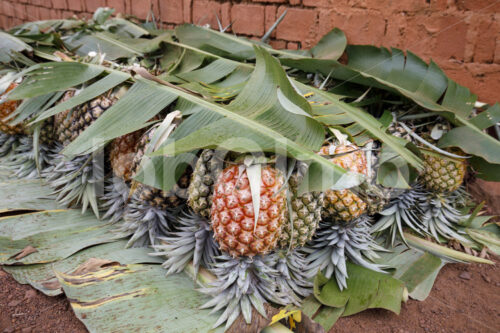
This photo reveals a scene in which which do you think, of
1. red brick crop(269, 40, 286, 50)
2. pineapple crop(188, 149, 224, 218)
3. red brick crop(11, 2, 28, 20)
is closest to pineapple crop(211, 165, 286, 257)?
pineapple crop(188, 149, 224, 218)

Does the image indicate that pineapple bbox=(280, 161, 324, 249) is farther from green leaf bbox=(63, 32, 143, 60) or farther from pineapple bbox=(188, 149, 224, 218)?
green leaf bbox=(63, 32, 143, 60)

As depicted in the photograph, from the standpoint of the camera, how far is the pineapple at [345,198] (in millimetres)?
1340

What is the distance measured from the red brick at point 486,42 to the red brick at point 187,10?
215 cm

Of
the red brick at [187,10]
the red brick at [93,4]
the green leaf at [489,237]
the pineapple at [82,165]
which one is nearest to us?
the green leaf at [489,237]

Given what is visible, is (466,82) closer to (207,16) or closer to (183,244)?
(183,244)

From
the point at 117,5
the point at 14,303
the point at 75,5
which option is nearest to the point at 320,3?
the point at 14,303

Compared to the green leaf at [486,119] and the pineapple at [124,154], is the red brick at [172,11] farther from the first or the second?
the green leaf at [486,119]

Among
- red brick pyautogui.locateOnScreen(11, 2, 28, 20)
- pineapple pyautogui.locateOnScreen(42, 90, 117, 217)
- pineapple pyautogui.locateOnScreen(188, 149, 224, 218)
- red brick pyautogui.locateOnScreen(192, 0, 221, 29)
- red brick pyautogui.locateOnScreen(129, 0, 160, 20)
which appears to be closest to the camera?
pineapple pyautogui.locateOnScreen(188, 149, 224, 218)

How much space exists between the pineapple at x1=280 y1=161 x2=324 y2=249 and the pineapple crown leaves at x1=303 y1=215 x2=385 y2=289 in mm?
215

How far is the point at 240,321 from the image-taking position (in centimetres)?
110

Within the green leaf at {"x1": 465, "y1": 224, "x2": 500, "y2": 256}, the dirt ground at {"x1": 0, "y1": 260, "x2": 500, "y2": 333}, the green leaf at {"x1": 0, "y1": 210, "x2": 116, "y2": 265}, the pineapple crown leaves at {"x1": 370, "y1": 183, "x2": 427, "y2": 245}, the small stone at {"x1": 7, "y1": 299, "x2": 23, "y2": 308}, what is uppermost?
the pineapple crown leaves at {"x1": 370, "y1": 183, "x2": 427, "y2": 245}

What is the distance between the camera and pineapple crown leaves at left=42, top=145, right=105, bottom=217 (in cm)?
171

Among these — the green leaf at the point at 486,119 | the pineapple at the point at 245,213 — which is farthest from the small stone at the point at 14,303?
the green leaf at the point at 486,119

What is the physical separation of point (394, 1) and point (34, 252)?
7.11 ft
